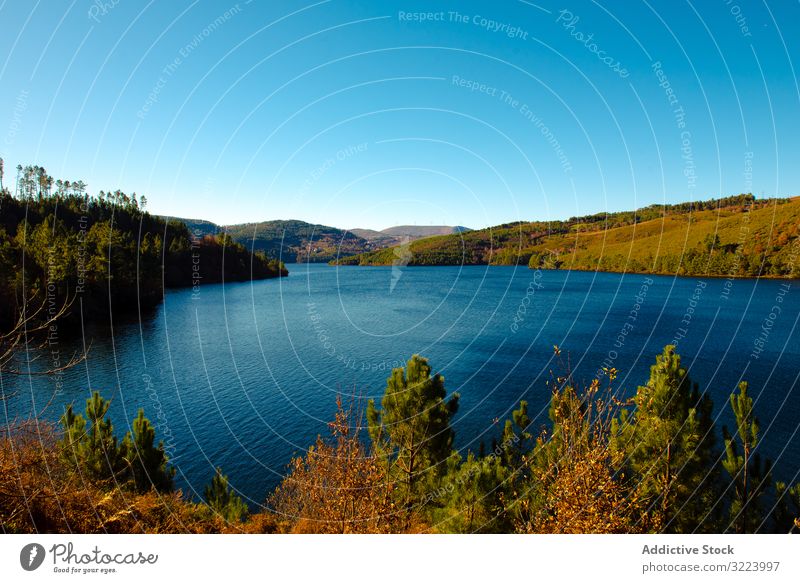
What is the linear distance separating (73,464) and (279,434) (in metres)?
17.5

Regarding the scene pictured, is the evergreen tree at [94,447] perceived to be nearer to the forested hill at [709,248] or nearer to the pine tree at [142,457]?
the pine tree at [142,457]

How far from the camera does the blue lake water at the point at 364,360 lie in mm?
33406

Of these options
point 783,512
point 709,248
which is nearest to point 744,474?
point 783,512

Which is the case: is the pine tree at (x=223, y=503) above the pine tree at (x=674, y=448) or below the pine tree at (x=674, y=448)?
below

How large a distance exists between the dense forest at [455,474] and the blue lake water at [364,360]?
32.9ft

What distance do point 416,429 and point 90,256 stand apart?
7138cm

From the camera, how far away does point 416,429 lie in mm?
20094

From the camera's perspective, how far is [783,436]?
3297cm

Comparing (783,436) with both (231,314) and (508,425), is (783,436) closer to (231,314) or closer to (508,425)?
(508,425)

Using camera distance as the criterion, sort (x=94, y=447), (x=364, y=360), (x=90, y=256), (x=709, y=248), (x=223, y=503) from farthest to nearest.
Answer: (x=709, y=248), (x=90, y=256), (x=364, y=360), (x=223, y=503), (x=94, y=447)

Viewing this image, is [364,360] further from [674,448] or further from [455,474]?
[674,448]
